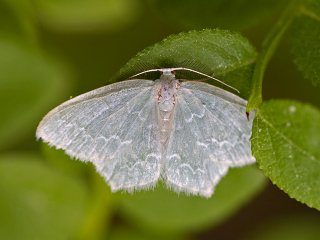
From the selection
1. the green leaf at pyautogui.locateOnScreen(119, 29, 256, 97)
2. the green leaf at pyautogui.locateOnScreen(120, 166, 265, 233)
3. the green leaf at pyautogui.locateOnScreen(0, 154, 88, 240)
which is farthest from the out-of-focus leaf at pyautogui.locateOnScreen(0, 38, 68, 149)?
the green leaf at pyautogui.locateOnScreen(119, 29, 256, 97)

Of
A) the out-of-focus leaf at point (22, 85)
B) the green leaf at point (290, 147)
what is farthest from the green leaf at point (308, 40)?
the out-of-focus leaf at point (22, 85)

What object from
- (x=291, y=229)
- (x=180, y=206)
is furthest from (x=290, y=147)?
(x=291, y=229)

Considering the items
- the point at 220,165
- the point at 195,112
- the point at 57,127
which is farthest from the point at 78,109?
the point at 220,165

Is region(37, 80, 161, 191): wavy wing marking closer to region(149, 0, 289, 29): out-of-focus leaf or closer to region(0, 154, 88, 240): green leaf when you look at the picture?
region(149, 0, 289, 29): out-of-focus leaf

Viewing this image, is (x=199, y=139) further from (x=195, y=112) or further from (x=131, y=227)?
(x=131, y=227)

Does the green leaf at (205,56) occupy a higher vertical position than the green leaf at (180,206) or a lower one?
higher

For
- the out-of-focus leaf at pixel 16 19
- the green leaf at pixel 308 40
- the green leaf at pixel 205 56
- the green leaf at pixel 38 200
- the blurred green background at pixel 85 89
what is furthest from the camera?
the out-of-focus leaf at pixel 16 19

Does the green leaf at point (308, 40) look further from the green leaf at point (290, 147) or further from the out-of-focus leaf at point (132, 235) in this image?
the out-of-focus leaf at point (132, 235)
